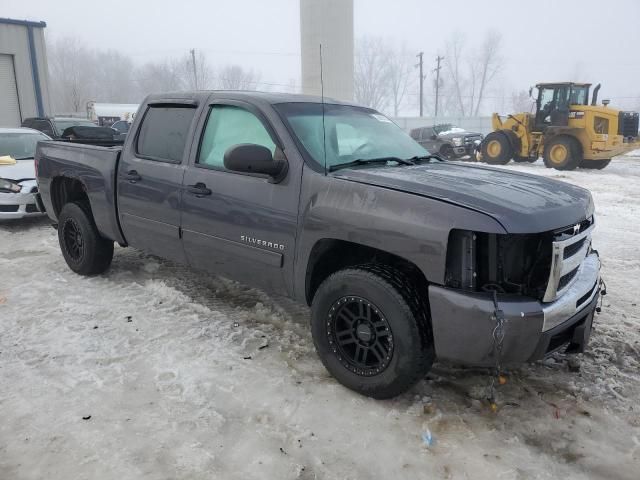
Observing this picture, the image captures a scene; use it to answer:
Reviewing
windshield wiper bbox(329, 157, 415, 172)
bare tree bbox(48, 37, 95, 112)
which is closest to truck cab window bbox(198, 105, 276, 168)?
windshield wiper bbox(329, 157, 415, 172)

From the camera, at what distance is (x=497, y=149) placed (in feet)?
58.1

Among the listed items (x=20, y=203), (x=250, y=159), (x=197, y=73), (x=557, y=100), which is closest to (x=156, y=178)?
(x=250, y=159)

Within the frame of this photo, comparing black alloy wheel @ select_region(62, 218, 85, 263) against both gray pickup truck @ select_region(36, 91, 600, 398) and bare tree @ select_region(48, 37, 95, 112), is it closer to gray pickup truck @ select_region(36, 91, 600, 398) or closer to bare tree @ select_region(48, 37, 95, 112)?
gray pickup truck @ select_region(36, 91, 600, 398)

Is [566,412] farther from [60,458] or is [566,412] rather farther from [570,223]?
[60,458]

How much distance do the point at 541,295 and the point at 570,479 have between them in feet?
2.85

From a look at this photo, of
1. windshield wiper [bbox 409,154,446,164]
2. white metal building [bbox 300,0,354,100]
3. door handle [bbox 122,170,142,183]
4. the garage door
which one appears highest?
white metal building [bbox 300,0,354,100]

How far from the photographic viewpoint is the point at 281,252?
3.32 m

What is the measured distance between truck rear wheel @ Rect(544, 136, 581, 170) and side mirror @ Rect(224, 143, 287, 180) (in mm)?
14675

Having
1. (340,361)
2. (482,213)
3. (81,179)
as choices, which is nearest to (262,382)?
(340,361)

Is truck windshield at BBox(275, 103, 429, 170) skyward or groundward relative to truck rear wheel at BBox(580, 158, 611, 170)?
skyward

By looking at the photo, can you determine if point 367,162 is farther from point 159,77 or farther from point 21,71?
point 159,77

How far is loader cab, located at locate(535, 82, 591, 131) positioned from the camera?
52.7 ft

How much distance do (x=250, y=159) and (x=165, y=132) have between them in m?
1.45

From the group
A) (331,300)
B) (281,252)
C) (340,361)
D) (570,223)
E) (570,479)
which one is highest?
(570,223)
